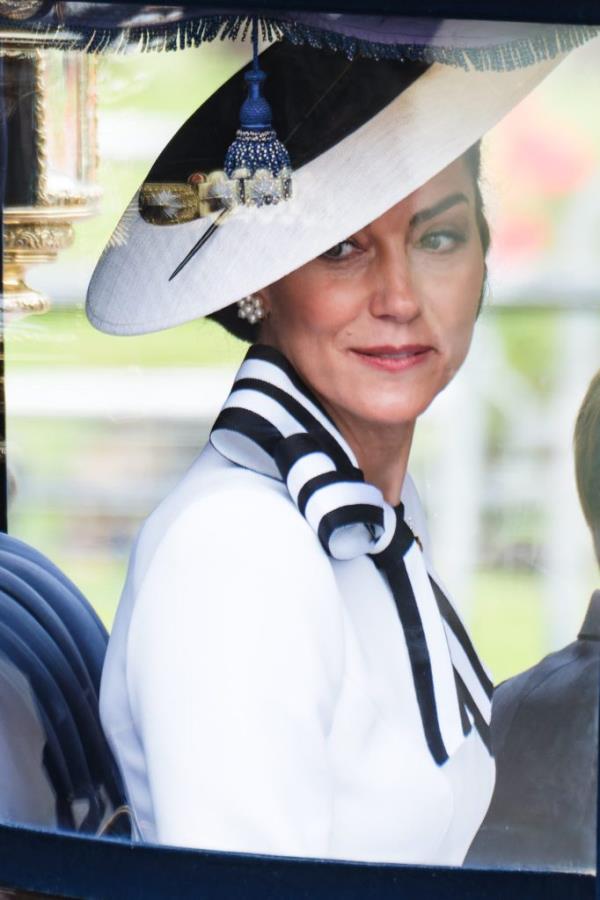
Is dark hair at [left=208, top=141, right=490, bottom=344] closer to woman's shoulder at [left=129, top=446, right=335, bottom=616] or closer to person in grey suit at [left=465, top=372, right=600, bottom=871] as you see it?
woman's shoulder at [left=129, top=446, right=335, bottom=616]

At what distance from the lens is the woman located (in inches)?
108

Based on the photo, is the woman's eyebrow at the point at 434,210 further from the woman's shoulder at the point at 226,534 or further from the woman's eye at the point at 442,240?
the woman's shoulder at the point at 226,534

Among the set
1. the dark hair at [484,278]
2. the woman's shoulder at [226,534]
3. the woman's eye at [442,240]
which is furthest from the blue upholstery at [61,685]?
the woman's eye at [442,240]

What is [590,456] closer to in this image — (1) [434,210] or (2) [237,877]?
(1) [434,210]

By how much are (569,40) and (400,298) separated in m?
Result: 0.53

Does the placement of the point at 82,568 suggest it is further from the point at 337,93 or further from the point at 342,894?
the point at 337,93

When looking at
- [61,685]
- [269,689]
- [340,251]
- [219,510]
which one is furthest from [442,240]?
[61,685]

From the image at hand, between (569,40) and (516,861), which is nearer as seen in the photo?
(569,40)

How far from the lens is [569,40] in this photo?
266 centimetres

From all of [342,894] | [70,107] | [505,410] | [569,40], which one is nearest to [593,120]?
[569,40]

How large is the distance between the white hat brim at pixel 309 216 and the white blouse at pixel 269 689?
1.00ft

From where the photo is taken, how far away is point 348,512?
111 inches

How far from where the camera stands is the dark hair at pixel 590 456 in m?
2.79

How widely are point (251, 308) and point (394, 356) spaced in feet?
0.90
